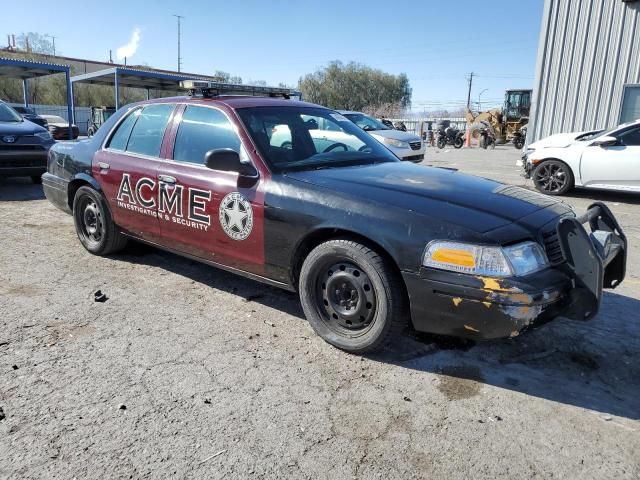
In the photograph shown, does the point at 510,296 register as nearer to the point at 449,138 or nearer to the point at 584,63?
the point at 584,63

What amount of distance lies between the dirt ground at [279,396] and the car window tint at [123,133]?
135cm

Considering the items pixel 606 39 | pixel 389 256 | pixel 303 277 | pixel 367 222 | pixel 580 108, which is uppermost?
pixel 606 39

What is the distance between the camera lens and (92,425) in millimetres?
2410

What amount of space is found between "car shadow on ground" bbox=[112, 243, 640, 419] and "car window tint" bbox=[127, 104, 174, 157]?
5.68 ft

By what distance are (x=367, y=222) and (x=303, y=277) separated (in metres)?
0.61

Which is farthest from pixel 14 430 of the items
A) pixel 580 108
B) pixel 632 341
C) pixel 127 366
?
pixel 580 108

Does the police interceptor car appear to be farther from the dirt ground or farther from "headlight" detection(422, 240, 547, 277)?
the dirt ground

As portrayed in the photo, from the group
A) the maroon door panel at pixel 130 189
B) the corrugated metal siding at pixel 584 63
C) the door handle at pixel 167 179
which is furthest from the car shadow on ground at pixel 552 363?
the corrugated metal siding at pixel 584 63

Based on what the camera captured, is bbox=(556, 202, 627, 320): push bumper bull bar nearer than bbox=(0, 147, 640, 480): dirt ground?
No

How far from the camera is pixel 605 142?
8.59 m

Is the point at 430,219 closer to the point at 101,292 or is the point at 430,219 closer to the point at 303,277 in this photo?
the point at 303,277

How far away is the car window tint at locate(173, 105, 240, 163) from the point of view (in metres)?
3.77

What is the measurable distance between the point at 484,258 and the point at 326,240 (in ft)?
3.33

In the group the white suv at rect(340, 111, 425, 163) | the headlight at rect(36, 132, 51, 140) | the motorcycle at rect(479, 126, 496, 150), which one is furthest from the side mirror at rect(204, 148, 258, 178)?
the motorcycle at rect(479, 126, 496, 150)
